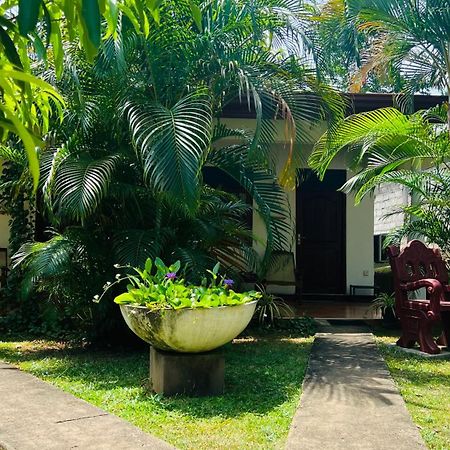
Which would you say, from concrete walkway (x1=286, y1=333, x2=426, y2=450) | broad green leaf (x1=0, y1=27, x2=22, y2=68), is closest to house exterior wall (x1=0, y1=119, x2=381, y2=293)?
concrete walkway (x1=286, y1=333, x2=426, y2=450)

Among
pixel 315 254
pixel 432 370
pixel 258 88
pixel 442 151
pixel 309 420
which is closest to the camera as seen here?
pixel 309 420

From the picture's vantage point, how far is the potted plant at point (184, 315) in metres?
4.66

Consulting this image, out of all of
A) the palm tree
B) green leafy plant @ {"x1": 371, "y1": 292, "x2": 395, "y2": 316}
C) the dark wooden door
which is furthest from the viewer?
the dark wooden door

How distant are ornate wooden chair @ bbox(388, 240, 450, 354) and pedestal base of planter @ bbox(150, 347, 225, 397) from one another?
2706 mm

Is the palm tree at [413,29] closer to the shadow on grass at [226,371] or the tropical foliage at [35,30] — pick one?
the shadow on grass at [226,371]

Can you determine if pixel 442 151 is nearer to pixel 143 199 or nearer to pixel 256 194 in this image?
pixel 256 194

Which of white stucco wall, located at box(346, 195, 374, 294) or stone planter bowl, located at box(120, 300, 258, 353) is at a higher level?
white stucco wall, located at box(346, 195, 374, 294)

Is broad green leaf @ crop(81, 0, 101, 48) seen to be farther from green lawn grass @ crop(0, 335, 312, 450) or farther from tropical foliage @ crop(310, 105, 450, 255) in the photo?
tropical foliage @ crop(310, 105, 450, 255)

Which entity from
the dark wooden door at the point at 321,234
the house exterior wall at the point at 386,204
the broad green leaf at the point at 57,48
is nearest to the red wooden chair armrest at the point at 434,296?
→ the dark wooden door at the point at 321,234

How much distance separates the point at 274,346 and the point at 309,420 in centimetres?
300

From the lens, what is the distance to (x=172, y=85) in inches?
257

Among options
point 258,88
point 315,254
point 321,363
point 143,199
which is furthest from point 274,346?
point 315,254

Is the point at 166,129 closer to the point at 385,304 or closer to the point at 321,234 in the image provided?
the point at 385,304

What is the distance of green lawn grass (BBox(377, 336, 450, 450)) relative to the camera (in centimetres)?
386
